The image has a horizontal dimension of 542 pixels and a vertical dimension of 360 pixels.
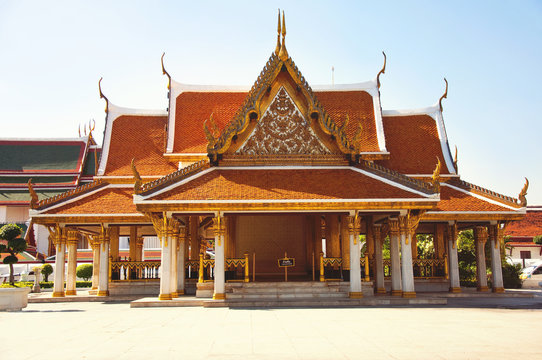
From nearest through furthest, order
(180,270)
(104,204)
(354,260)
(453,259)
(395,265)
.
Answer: (354,260), (395,265), (180,270), (104,204), (453,259)

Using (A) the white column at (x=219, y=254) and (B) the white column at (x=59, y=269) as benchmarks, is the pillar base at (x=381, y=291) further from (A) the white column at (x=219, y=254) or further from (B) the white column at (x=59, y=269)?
(B) the white column at (x=59, y=269)

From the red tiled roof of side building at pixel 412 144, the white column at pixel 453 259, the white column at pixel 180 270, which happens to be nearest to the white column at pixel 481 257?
the white column at pixel 453 259

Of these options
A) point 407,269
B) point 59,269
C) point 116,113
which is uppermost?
point 116,113

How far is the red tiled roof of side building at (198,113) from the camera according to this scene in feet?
67.7

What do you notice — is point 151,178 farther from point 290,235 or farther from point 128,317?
point 128,317

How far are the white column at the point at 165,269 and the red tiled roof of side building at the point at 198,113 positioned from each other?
5315mm

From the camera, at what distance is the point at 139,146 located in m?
21.4

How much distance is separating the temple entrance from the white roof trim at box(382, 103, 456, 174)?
18.9 feet

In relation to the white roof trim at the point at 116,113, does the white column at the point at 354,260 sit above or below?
below

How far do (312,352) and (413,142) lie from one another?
15670 mm

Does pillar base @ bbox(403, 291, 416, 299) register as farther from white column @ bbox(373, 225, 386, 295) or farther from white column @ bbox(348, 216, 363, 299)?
white column @ bbox(373, 225, 386, 295)

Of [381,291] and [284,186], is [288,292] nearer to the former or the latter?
[284,186]

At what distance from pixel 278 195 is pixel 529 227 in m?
33.3

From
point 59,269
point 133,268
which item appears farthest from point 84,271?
point 59,269
